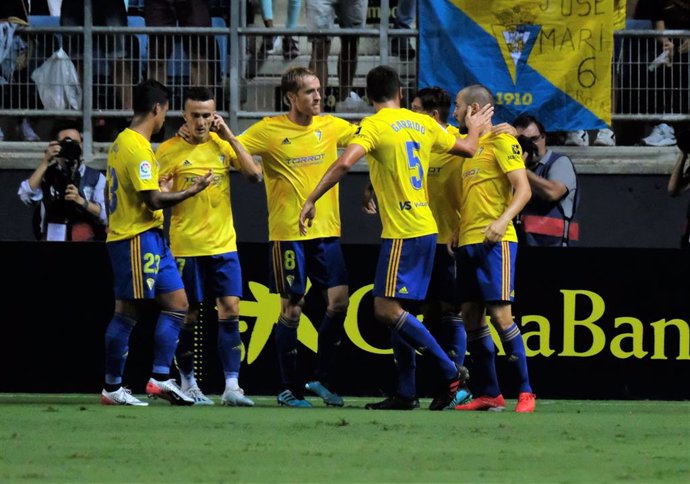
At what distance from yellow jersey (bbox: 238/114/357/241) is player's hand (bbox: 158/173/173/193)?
59 centimetres

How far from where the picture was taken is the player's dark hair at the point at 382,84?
10.5 m

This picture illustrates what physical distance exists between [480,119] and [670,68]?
5.66 m

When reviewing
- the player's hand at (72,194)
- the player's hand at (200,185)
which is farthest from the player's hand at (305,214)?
the player's hand at (72,194)

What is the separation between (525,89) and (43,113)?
4785 mm

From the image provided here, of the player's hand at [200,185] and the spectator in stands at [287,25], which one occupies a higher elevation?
the spectator in stands at [287,25]

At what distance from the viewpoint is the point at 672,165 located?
→ 1530cm

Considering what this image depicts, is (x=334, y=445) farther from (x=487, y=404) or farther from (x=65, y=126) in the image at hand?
(x=65, y=126)

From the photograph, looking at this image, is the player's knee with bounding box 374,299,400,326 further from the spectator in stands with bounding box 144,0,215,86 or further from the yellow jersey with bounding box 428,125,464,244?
the spectator in stands with bounding box 144,0,215,86

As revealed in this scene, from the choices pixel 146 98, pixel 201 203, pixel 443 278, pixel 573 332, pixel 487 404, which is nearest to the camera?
pixel 487 404

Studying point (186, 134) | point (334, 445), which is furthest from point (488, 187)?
point (334, 445)

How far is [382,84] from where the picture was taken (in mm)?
10477

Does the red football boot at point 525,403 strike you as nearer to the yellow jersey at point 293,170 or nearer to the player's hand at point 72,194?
the yellow jersey at point 293,170

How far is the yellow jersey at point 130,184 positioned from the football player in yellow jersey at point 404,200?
3.97 feet

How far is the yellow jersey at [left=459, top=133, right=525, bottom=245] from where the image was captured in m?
10.5
